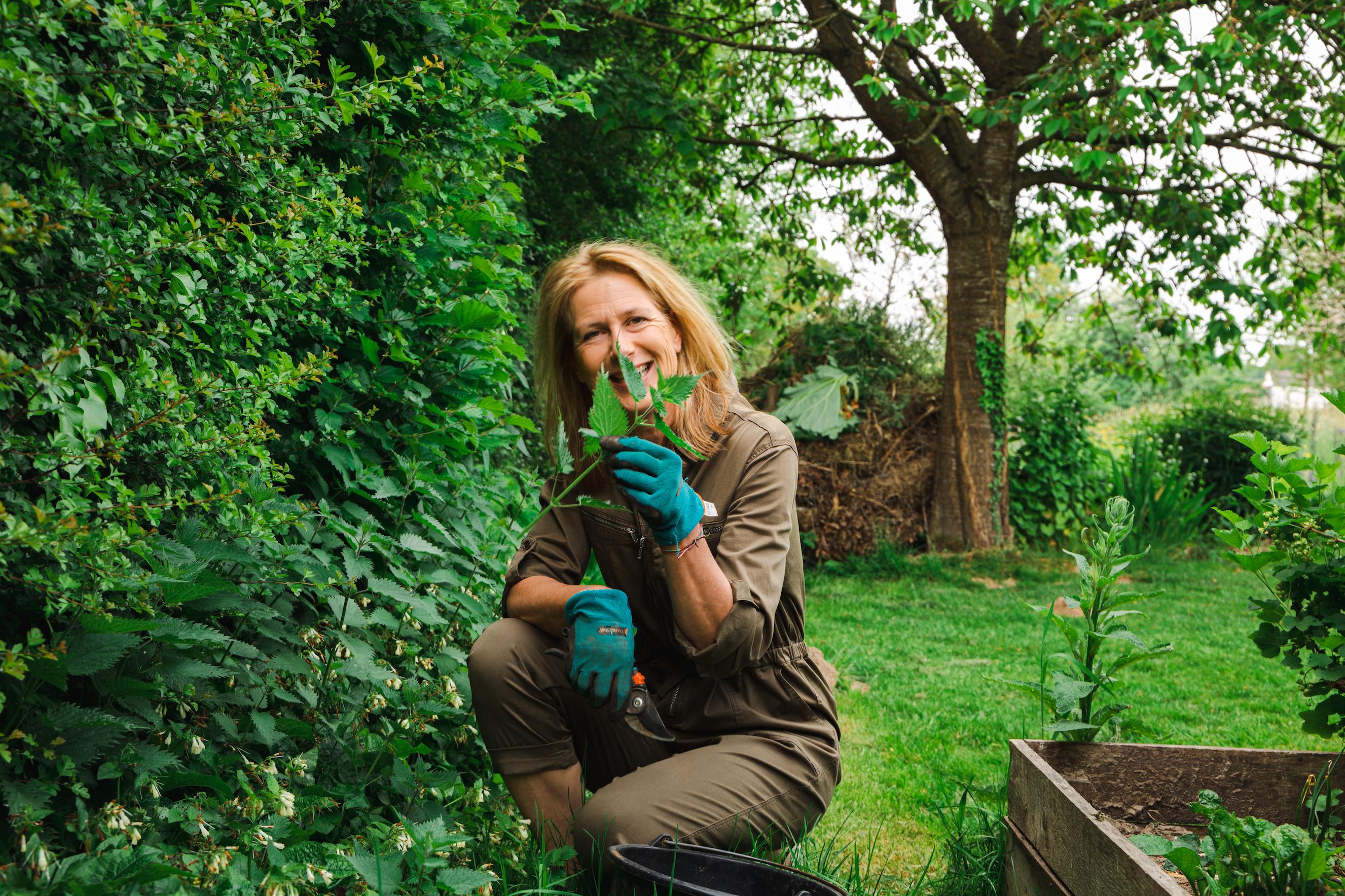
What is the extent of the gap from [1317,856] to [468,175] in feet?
8.01

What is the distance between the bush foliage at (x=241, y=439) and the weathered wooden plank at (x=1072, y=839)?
1098 millimetres

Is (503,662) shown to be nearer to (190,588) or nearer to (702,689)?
(702,689)

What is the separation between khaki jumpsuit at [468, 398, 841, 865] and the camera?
205 cm

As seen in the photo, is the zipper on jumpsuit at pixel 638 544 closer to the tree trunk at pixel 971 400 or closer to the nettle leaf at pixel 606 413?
the nettle leaf at pixel 606 413

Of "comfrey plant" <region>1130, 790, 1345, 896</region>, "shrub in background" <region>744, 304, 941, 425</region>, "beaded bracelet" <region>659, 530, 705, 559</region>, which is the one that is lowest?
"comfrey plant" <region>1130, 790, 1345, 896</region>

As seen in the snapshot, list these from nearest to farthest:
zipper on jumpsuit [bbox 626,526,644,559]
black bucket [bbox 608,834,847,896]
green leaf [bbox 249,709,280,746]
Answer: black bucket [bbox 608,834,847,896]
green leaf [bbox 249,709,280,746]
zipper on jumpsuit [bbox 626,526,644,559]

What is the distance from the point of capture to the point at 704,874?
1.79 meters

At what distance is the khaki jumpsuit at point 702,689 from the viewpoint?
2.05 meters

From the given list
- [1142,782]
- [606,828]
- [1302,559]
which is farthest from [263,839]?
[1302,559]

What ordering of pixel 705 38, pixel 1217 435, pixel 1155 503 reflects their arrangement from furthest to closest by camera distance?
1. pixel 1217 435
2. pixel 1155 503
3. pixel 705 38

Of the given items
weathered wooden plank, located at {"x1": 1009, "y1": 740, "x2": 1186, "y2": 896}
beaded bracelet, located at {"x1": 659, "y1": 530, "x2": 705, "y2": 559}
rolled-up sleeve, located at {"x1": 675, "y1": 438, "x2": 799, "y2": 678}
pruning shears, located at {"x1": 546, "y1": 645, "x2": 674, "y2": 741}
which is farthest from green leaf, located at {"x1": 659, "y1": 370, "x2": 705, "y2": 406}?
weathered wooden plank, located at {"x1": 1009, "y1": 740, "x2": 1186, "y2": 896}

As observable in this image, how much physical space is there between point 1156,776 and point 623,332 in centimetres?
161

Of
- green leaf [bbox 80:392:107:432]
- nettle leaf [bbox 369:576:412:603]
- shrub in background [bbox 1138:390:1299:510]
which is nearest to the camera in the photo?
green leaf [bbox 80:392:107:432]

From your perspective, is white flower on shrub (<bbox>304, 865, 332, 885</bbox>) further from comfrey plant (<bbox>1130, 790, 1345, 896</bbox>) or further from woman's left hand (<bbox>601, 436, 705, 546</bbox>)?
comfrey plant (<bbox>1130, 790, 1345, 896</bbox>)
